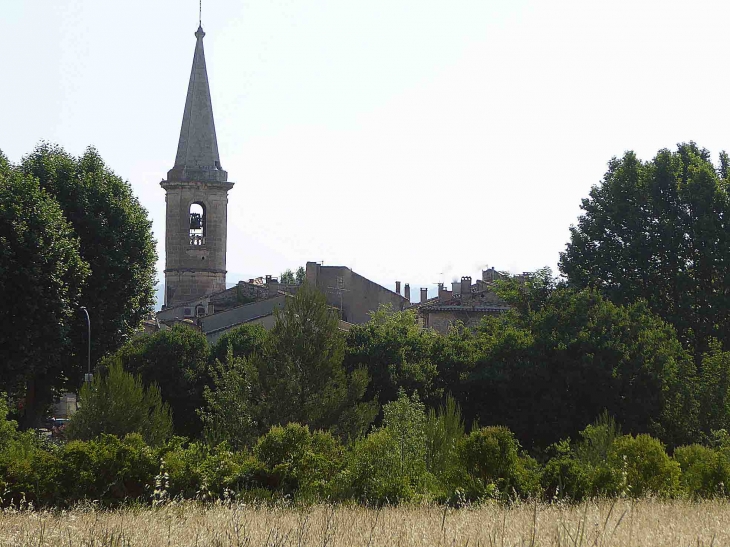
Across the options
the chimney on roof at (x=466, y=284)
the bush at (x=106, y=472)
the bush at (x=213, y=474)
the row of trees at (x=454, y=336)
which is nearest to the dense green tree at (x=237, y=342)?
the row of trees at (x=454, y=336)

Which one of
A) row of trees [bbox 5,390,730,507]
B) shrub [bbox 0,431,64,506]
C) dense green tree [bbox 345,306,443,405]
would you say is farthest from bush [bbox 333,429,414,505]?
dense green tree [bbox 345,306,443,405]

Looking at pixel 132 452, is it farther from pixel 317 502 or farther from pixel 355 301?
pixel 355 301

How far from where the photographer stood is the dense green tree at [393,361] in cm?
3509

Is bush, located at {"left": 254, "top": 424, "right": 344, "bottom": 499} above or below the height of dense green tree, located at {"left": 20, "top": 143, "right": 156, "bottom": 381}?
below

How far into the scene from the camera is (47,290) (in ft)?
107

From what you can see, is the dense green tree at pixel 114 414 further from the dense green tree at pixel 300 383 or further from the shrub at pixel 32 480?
the shrub at pixel 32 480

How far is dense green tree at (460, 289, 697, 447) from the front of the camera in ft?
107

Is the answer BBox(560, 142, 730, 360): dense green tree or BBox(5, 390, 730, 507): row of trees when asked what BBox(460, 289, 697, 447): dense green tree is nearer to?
BBox(560, 142, 730, 360): dense green tree

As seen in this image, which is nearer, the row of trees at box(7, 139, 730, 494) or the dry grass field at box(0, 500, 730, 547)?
the dry grass field at box(0, 500, 730, 547)

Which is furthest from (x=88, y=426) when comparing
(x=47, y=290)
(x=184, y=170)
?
(x=184, y=170)

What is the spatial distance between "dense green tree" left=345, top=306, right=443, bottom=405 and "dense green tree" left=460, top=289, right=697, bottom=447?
4.34 feet

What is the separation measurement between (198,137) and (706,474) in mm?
57620

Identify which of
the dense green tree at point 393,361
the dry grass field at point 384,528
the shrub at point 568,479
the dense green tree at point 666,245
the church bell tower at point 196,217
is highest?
the church bell tower at point 196,217

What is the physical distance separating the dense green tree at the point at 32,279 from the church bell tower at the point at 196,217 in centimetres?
3879
